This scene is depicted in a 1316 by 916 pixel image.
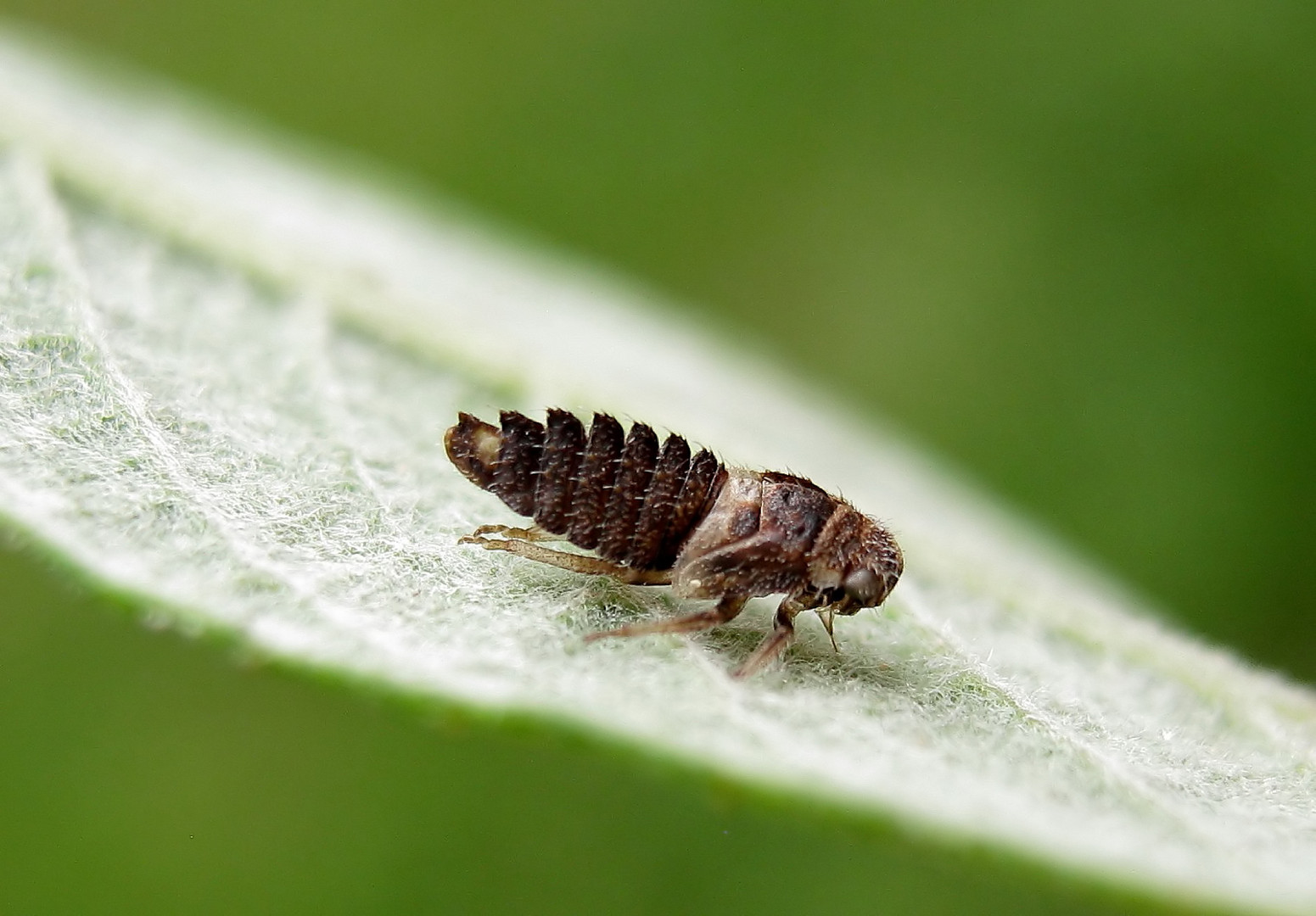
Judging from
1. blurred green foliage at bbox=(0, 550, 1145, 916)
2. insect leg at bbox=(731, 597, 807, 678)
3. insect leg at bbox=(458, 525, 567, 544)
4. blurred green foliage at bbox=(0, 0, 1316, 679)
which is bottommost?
blurred green foliage at bbox=(0, 550, 1145, 916)

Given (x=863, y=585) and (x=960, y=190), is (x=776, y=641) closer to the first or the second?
(x=863, y=585)

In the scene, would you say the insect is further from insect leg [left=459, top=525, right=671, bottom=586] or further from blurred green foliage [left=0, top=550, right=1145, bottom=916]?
blurred green foliage [left=0, top=550, right=1145, bottom=916]

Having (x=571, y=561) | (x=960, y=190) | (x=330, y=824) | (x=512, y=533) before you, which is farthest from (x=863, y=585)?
(x=960, y=190)

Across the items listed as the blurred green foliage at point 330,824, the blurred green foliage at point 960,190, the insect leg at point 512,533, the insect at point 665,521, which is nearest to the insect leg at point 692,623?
the insect at point 665,521

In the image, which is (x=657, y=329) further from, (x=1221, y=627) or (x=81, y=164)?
(x=1221, y=627)

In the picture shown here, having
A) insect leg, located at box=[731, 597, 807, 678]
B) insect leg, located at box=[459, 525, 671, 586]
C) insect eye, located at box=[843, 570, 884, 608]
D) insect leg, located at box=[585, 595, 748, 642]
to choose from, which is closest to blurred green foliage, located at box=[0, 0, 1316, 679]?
insect eye, located at box=[843, 570, 884, 608]

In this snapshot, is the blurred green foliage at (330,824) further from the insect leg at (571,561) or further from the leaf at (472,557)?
the insect leg at (571,561)
